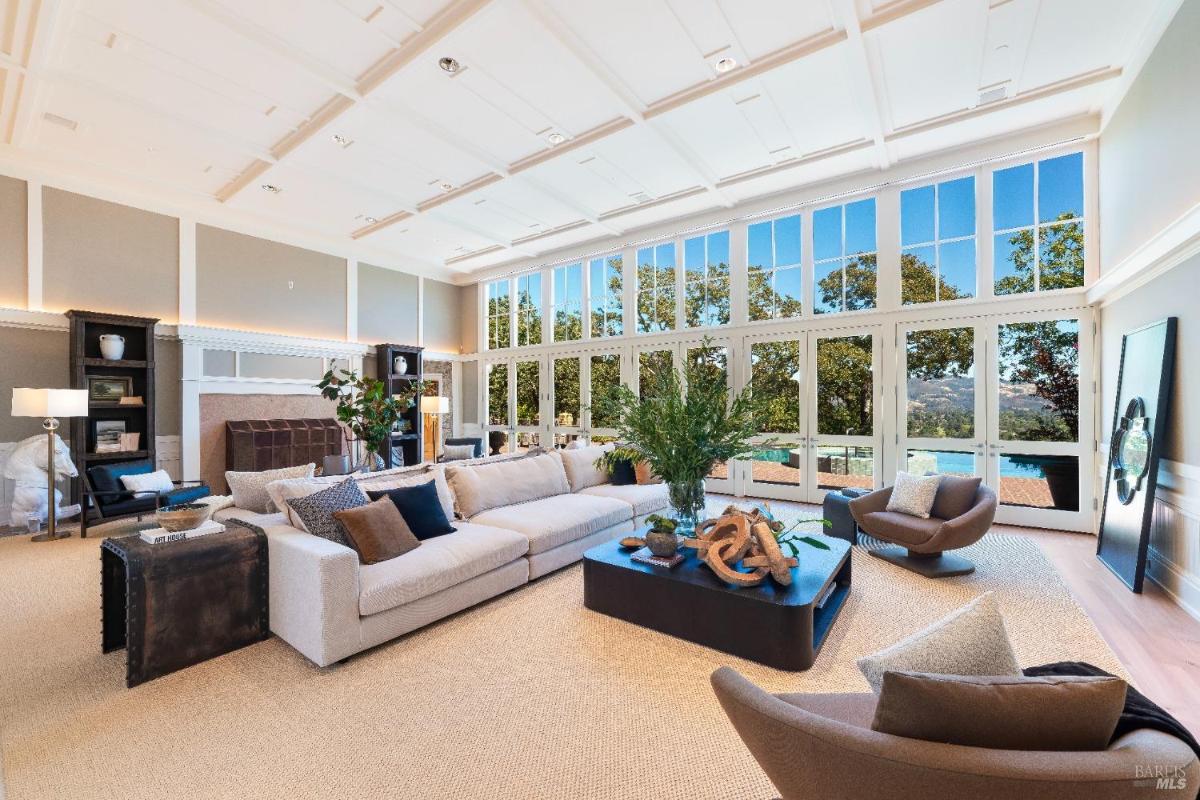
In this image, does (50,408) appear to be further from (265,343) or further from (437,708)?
(437,708)

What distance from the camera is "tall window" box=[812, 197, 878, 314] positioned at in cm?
602

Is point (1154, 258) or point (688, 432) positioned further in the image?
point (1154, 258)

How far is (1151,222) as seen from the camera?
3631 millimetres

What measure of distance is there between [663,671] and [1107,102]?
19.9ft

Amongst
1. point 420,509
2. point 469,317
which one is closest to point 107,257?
point 469,317

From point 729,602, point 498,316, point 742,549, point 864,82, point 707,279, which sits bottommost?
point 729,602

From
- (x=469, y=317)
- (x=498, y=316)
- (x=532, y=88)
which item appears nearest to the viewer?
(x=532, y=88)

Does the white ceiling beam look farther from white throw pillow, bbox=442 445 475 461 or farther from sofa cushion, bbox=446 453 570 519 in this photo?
white throw pillow, bbox=442 445 475 461

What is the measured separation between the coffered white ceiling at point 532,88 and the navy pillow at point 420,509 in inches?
124

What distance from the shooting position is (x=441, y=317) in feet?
32.9

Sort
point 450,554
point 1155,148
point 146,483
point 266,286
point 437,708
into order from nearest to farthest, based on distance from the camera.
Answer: point 437,708
point 450,554
point 1155,148
point 146,483
point 266,286

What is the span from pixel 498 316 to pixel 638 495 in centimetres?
618

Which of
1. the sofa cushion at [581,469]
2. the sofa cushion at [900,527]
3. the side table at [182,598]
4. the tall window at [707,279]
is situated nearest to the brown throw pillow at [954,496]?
the sofa cushion at [900,527]

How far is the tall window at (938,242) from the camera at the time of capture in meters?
5.44
